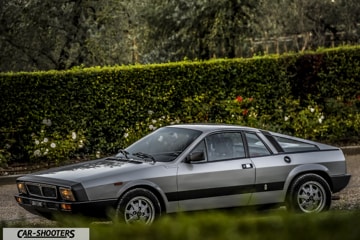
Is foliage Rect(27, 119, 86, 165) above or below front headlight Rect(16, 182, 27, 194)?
above

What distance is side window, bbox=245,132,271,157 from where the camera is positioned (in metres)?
12.3

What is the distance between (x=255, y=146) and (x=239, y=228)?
7.37m

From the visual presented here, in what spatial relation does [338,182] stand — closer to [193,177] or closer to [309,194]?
[309,194]

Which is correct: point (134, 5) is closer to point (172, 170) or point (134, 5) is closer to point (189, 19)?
point (189, 19)

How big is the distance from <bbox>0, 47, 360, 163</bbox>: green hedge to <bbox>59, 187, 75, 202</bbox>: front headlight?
8.57 metres

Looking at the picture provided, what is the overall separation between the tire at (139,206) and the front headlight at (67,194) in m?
0.58

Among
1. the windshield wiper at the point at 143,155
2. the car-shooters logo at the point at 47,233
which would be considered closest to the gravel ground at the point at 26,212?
the windshield wiper at the point at 143,155

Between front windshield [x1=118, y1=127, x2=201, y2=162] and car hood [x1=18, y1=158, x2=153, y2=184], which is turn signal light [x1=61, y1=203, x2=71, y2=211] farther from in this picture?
front windshield [x1=118, y1=127, x2=201, y2=162]

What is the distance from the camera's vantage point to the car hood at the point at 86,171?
1117cm

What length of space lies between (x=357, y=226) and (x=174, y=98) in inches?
634

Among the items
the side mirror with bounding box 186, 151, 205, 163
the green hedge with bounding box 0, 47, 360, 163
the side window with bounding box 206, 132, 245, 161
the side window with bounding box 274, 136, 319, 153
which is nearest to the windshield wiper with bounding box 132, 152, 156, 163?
the side mirror with bounding box 186, 151, 205, 163

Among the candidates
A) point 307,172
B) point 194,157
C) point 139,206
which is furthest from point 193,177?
point 307,172

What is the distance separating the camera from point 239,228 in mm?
5078

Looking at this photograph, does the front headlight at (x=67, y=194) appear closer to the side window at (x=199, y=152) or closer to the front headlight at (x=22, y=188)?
the front headlight at (x=22, y=188)
